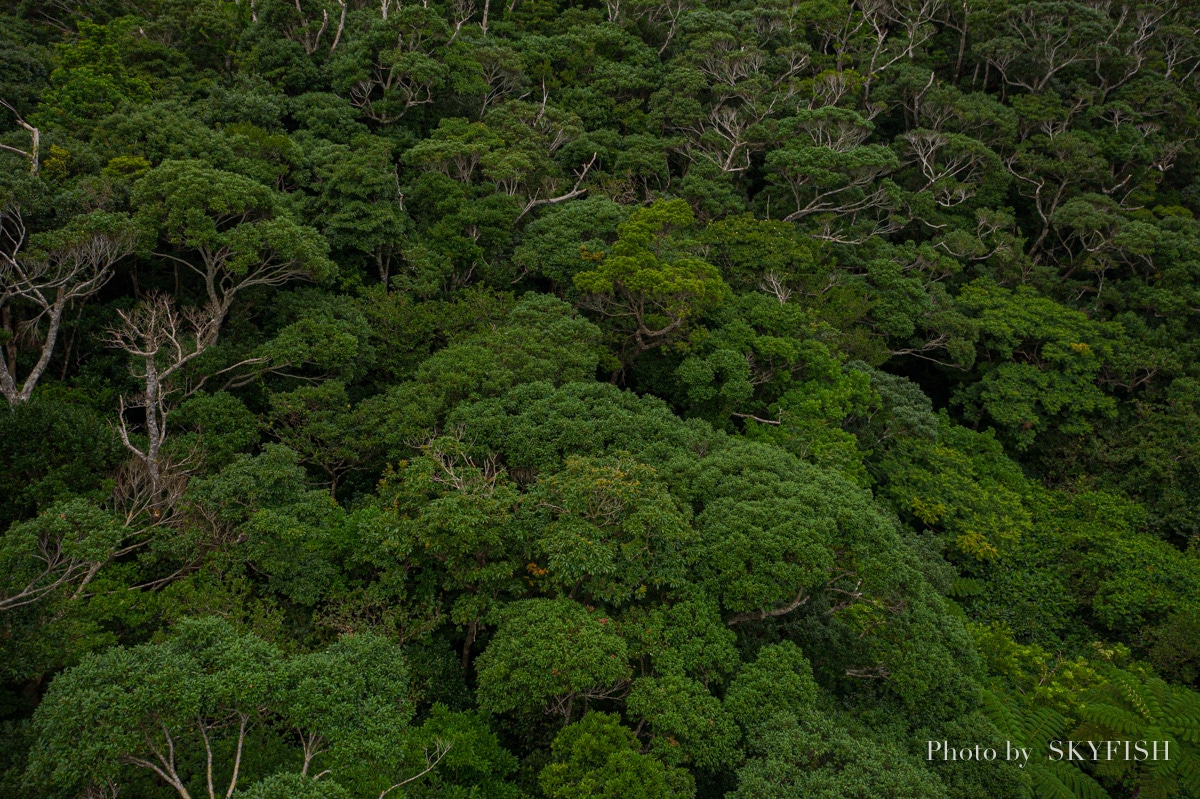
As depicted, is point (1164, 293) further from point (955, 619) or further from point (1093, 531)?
point (955, 619)

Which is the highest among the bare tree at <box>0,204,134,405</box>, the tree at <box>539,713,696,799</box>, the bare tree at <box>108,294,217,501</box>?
the bare tree at <box>0,204,134,405</box>

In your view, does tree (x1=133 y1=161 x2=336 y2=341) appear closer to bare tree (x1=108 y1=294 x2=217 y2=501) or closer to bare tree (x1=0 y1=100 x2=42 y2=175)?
bare tree (x1=108 y1=294 x2=217 y2=501)

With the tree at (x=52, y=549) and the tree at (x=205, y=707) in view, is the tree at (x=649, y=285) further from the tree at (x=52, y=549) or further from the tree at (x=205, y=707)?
the tree at (x=52, y=549)

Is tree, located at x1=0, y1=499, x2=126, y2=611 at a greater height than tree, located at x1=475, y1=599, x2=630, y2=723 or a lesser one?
greater

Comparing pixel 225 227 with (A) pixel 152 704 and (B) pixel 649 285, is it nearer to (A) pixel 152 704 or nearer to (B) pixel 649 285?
(B) pixel 649 285

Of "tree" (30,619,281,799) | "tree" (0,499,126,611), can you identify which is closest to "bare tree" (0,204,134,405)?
"tree" (0,499,126,611)

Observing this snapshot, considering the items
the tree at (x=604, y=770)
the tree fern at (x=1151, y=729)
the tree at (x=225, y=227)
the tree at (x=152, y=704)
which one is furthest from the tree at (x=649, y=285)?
the tree at (x=152, y=704)
